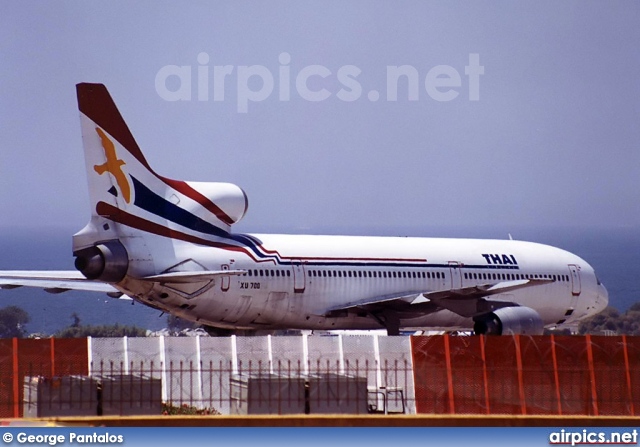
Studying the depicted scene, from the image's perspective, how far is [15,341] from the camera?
3288 centimetres

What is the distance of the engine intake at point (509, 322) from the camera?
48.2 metres

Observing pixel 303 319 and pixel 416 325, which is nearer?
pixel 303 319

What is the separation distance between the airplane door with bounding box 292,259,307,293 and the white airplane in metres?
0.03

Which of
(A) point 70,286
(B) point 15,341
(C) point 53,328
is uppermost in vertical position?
(C) point 53,328

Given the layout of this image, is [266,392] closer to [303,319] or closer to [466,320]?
[303,319]

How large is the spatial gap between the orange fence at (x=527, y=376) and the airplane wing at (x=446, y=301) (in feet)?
42.7

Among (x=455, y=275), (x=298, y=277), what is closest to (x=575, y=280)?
(x=455, y=275)

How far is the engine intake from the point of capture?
48.2 metres

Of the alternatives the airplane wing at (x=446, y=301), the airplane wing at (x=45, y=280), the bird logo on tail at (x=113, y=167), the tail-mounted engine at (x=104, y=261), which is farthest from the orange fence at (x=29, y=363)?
the airplane wing at (x=446, y=301)

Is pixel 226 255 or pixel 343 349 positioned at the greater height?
pixel 226 255

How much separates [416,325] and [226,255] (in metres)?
9.51

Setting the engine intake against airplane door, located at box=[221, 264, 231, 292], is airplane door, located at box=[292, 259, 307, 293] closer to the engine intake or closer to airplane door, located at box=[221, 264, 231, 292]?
airplane door, located at box=[221, 264, 231, 292]

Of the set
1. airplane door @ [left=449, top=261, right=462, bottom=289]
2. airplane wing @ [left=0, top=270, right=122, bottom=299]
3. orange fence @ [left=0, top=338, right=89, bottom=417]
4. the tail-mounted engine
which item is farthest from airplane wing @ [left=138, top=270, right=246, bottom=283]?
airplane door @ [left=449, top=261, right=462, bottom=289]

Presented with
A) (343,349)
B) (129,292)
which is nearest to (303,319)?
(129,292)
